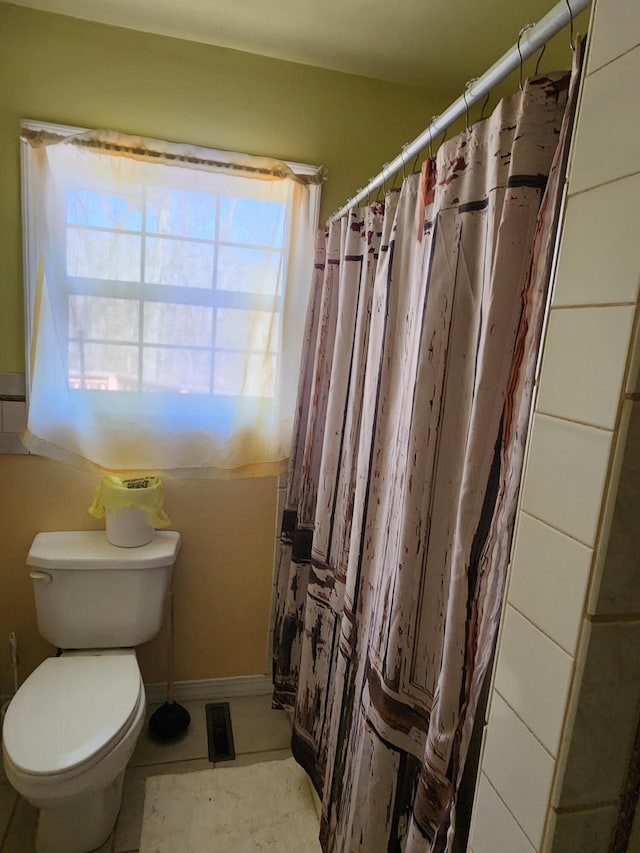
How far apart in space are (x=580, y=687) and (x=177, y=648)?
5.93 feet

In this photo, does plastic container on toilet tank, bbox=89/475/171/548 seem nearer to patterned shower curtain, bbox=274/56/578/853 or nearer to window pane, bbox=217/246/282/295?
patterned shower curtain, bbox=274/56/578/853

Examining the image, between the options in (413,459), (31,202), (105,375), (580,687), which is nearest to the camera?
(580,687)

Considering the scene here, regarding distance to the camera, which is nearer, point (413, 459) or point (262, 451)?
point (413, 459)

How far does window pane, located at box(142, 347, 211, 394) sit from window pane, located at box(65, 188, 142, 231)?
0.41 m

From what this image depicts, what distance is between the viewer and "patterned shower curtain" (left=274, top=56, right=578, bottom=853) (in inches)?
30.6

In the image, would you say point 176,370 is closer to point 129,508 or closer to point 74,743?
point 129,508

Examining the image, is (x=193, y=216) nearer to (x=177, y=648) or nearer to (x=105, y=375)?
(x=105, y=375)

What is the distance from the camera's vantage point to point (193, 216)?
68.3 inches

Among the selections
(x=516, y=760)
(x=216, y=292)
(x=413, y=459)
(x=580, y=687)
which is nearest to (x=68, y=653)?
(x=216, y=292)

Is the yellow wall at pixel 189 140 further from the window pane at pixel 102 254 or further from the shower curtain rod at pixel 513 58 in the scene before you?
the shower curtain rod at pixel 513 58

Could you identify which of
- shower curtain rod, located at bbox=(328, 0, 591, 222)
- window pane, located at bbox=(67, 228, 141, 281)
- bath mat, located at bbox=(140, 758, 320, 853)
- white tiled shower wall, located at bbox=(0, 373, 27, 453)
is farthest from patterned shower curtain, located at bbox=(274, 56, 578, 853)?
white tiled shower wall, located at bbox=(0, 373, 27, 453)

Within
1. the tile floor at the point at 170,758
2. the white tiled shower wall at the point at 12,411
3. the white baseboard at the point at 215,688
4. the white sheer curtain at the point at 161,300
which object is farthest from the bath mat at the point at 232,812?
the white tiled shower wall at the point at 12,411

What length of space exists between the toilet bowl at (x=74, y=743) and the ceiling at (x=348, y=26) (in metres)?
1.97

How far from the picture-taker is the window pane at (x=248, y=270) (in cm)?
178
